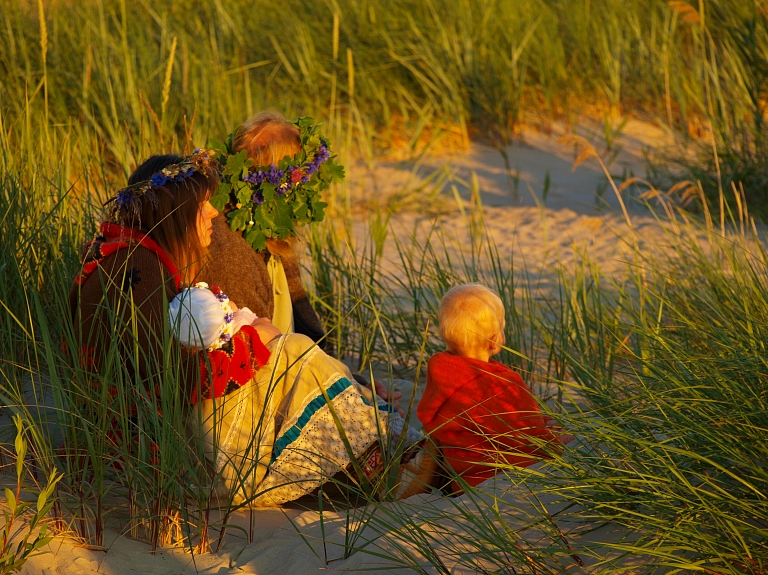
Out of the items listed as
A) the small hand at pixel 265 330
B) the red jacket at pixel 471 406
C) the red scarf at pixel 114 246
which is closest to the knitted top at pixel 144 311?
the red scarf at pixel 114 246

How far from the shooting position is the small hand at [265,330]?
105 inches

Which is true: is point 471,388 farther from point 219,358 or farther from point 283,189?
point 283,189

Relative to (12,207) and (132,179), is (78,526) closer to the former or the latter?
(132,179)

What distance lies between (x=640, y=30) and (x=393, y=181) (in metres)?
2.60

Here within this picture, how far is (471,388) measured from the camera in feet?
8.81

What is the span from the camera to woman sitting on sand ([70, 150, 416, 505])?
243cm

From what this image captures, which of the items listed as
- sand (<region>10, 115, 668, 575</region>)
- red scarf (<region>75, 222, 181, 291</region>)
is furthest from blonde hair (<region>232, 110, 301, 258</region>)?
sand (<region>10, 115, 668, 575</region>)

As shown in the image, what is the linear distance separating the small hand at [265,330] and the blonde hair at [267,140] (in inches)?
28.1

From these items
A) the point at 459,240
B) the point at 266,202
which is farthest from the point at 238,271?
the point at 459,240

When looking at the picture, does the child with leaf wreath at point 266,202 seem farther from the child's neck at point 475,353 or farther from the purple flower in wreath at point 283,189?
the child's neck at point 475,353

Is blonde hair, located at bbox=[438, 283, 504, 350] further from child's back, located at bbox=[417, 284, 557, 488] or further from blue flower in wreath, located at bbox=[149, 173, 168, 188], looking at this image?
blue flower in wreath, located at bbox=[149, 173, 168, 188]

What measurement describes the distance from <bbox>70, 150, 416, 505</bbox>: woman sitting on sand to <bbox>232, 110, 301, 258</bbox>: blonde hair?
0.48 meters

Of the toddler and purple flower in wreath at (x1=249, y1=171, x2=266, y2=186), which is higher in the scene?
purple flower in wreath at (x1=249, y1=171, x2=266, y2=186)

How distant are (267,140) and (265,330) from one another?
83 centimetres
